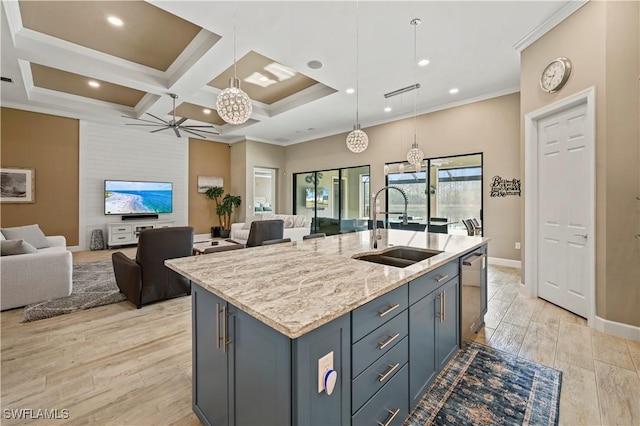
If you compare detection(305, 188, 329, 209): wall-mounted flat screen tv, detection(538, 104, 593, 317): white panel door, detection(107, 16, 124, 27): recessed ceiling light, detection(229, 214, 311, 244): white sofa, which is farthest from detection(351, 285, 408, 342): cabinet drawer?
detection(305, 188, 329, 209): wall-mounted flat screen tv

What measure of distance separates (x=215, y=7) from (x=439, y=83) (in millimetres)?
3761

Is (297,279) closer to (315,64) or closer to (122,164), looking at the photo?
(315,64)

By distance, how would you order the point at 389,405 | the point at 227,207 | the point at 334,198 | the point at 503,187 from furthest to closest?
the point at 227,207 → the point at 334,198 → the point at 503,187 → the point at 389,405

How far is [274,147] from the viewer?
9.36 meters

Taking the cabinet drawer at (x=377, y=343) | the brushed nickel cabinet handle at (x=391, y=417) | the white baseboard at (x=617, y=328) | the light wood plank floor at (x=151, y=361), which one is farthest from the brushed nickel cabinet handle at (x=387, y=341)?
the white baseboard at (x=617, y=328)

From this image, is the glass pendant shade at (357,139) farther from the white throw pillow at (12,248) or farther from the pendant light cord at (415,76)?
the white throw pillow at (12,248)

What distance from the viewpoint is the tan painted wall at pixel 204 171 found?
8.49m

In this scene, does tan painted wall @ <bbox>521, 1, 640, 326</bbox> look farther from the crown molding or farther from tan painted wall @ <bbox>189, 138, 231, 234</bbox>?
tan painted wall @ <bbox>189, 138, 231, 234</bbox>

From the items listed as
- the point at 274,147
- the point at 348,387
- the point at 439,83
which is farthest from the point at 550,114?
the point at 274,147

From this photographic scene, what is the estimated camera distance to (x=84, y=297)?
11.3 feet

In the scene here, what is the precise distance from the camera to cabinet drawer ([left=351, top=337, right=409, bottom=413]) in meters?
1.15

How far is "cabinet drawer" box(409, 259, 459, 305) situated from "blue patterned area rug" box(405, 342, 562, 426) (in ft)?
2.36

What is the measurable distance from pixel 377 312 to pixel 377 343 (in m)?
0.15

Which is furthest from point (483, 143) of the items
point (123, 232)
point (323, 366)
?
point (123, 232)
